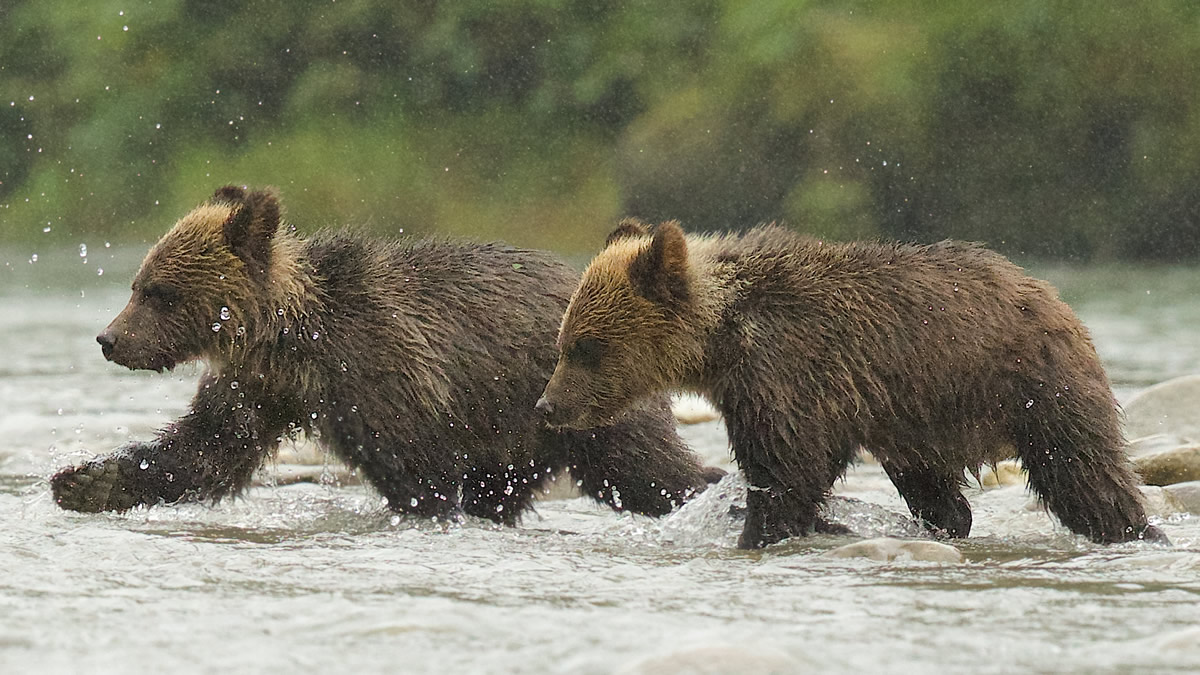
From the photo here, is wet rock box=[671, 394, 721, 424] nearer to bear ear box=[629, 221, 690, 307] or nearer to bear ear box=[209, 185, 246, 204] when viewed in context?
bear ear box=[209, 185, 246, 204]

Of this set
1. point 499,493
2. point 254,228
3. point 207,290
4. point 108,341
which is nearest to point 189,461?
point 108,341

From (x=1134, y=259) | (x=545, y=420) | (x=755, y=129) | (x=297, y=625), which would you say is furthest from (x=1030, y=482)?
(x=755, y=129)

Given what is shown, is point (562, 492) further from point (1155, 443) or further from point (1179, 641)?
point (1179, 641)

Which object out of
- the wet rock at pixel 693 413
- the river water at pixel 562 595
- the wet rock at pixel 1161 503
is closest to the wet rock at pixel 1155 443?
the river water at pixel 562 595

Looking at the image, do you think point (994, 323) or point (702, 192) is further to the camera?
point (702, 192)

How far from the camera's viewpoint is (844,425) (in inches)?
254

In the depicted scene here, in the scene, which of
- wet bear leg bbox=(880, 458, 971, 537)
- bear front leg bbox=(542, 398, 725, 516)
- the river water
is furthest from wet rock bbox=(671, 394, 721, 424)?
wet bear leg bbox=(880, 458, 971, 537)

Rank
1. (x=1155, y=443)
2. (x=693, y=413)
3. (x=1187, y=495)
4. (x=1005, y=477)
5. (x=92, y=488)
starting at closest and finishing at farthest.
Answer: (x=92, y=488) < (x=1187, y=495) < (x=1155, y=443) < (x=1005, y=477) < (x=693, y=413)

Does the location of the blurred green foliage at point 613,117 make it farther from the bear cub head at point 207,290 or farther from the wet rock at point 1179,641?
the wet rock at point 1179,641

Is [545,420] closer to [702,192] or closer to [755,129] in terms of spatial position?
[702,192]

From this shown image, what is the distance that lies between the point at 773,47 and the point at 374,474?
31.2 meters

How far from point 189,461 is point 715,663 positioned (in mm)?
3576

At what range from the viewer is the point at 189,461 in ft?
23.8

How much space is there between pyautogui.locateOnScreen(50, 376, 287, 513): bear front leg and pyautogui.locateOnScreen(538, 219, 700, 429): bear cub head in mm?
1360
